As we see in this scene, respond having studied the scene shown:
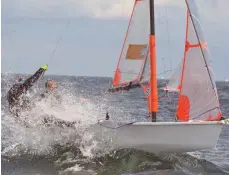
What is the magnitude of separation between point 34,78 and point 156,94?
10.9 ft

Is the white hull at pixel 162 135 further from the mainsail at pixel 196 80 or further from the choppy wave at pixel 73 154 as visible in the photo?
the mainsail at pixel 196 80

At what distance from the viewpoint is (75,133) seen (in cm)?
1114

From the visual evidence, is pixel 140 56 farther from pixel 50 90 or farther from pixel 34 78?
pixel 34 78

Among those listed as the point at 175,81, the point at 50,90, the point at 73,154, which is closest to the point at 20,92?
the point at 50,90

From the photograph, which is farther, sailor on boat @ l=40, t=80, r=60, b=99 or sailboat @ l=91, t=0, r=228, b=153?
sailor on boat @ l=40, t=80, r=60, b=99

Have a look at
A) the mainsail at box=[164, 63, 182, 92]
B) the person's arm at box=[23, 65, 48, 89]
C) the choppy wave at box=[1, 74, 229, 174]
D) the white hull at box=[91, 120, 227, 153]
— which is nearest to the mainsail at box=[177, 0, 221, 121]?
the white hull at box=[91, 120, 227, 153]

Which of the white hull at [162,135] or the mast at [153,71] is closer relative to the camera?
the white hull at [162,135]

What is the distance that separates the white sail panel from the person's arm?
246cm

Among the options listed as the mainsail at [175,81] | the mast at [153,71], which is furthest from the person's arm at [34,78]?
the mainsail at [175,81]

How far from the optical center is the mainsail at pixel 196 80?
10.7 m

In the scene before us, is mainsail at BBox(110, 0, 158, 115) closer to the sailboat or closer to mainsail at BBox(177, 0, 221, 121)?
the sailboat

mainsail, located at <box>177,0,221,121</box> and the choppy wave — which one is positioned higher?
mainsail, located at <box>177,0,221,121</box>

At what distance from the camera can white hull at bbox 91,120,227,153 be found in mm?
10156

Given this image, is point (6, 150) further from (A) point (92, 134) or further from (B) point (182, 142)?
(B) point (182, 142)
